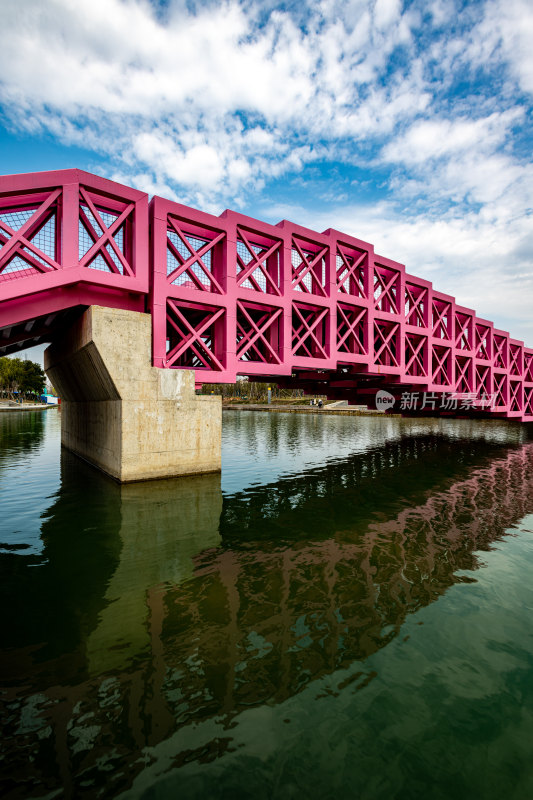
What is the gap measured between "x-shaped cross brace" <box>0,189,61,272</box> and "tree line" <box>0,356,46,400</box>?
367 feet

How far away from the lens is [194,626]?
6422 millimetres

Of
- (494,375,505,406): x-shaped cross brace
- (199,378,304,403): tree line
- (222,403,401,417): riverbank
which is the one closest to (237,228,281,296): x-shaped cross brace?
(494,375,505,406): x-shaped cross brace

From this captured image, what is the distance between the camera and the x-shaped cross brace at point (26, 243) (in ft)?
45.2

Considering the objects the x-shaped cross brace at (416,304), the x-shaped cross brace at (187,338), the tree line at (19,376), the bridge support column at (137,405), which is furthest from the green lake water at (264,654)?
the tree line at (19,376)

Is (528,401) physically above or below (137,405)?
above

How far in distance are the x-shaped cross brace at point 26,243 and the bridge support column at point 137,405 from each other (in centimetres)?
242

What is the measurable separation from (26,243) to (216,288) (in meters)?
8.60

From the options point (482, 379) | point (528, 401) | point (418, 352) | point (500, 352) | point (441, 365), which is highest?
point (500, 352)

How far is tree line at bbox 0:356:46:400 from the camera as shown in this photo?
108 m

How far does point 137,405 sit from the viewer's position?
15.9 metres

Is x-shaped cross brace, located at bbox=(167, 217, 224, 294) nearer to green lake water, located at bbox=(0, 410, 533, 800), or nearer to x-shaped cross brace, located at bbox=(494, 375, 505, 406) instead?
green lake water, located at bbox=(0, 410, 533, 800)

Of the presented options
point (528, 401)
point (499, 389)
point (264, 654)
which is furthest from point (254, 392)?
point (264, 654)

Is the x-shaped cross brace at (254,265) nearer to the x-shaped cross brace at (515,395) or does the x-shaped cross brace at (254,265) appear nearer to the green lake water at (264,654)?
the green lake water at (264,654)

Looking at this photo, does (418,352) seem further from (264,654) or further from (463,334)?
(264,654)
